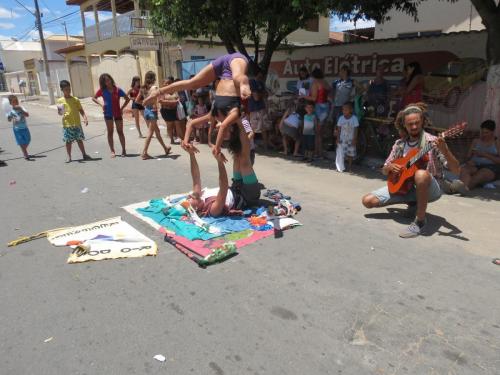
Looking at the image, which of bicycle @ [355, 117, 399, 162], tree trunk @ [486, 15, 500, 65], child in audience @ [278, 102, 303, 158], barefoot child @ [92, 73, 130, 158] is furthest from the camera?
barefoot child @ [92, 73, 130, 158]

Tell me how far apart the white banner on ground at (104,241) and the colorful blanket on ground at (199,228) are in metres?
0.32

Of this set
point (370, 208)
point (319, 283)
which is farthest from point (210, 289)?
point (370, 208)

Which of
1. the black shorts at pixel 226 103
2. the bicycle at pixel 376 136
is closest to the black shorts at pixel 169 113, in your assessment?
the bicycle at pixel 376 136

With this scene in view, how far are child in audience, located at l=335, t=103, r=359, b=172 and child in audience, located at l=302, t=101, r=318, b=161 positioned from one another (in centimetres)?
68

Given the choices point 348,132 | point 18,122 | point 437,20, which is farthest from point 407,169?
point 437,20

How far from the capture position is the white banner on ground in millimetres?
3924

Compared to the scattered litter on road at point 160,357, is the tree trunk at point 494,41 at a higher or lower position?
higher

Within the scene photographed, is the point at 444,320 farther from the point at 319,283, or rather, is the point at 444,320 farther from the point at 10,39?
the point at 10,39

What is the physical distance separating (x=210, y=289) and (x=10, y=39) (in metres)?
71.9

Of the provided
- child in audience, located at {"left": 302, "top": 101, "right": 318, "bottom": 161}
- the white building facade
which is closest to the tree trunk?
child in audience, located at {"left": 302, "top": 101, "right": 318, "bottom": 161}

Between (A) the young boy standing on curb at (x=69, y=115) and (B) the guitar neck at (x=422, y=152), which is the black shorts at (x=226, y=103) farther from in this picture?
(A) the young boy standing on curb at (x=69, y=115)

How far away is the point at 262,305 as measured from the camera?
10.1 feet

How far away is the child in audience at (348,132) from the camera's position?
717 cm

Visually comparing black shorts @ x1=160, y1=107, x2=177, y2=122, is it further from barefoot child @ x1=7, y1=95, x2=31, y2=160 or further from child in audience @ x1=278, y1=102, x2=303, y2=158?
barefoot child @ x1=7, y1=95, x2=31, y2=160
